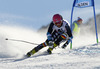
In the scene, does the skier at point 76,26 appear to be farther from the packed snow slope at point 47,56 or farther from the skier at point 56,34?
the skier at point 56,34

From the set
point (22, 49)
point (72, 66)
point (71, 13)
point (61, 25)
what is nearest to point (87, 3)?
point (71, 13)

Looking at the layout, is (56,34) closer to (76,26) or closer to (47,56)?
(47,56)

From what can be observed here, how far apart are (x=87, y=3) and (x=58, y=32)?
2514 millimetres

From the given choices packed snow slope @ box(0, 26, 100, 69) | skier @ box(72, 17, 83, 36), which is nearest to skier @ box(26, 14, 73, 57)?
packed snow slope @ box(0, 26, 100, 69)

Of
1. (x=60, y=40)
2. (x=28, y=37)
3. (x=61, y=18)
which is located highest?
(x=61, y=18)

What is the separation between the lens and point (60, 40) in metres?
7.48

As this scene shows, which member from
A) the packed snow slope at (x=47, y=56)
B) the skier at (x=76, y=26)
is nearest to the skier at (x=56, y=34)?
the packed snow slope at (x=47, y=56)

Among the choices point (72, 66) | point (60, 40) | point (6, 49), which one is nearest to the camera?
point (72, 66)

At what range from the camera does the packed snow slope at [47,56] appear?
204 inches

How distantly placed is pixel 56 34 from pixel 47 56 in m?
1.38

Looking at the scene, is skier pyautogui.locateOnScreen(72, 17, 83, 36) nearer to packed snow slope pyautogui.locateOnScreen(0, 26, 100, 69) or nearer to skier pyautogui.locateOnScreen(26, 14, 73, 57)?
packed snow slope pyautogui.locateOnScreen(0, 26, 100, 69)

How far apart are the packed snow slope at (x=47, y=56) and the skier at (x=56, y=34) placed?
0.24m

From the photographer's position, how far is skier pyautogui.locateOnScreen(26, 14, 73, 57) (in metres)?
7.45

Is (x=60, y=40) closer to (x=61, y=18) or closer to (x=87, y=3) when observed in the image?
(x=61, y=18)
